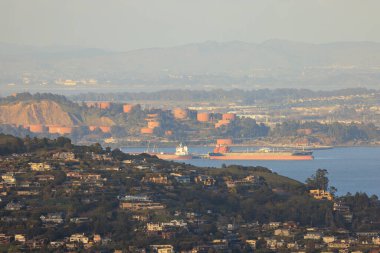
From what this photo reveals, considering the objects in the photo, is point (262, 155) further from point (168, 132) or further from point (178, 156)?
point (168, 132)

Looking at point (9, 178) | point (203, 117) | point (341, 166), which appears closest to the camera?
point (9, 178)

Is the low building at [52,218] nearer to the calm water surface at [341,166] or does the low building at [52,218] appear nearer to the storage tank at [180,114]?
the calm water surface at [341,166]

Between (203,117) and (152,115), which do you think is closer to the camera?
(152,115)

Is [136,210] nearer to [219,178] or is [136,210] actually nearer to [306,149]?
[219,178]

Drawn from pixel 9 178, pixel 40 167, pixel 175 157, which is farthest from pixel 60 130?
pixel 9 178

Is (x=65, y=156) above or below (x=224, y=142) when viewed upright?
above

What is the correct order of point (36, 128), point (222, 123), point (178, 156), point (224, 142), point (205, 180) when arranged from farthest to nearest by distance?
point (222, 123) < point (36, 128) < point (224, 142) < point (178, 156) < point (205, 180)

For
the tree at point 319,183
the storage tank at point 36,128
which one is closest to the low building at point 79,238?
the tree at point 319,183

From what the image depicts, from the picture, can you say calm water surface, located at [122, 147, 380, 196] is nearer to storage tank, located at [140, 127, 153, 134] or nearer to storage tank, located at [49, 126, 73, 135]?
storage tank, located at [140, 127, 153, 134]

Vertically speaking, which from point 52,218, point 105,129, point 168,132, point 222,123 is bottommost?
point 168,132
